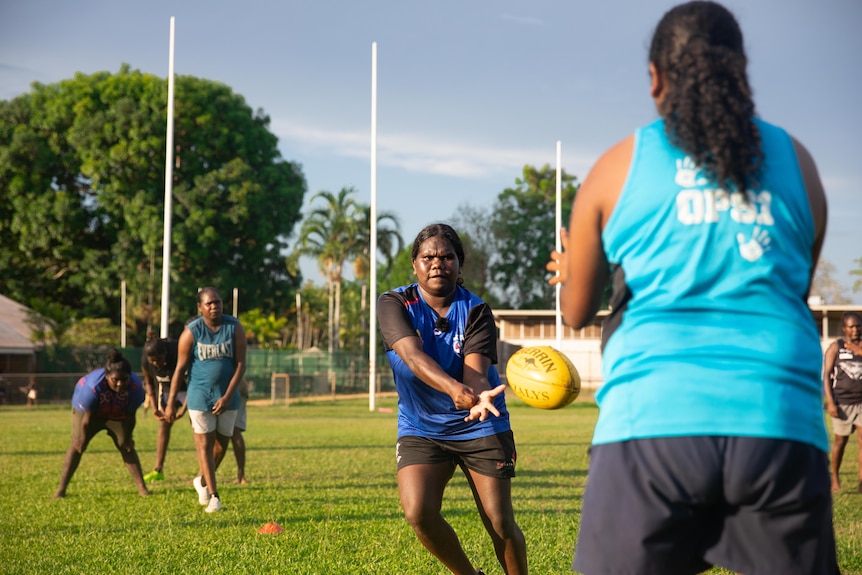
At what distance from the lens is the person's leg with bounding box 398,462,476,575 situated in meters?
5.31

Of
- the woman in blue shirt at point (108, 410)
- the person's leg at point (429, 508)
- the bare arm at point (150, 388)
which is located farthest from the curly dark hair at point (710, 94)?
the bare arm at point (150, 388)

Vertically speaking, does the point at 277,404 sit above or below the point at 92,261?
below

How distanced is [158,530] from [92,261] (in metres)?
45.0

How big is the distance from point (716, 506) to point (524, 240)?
212 feet

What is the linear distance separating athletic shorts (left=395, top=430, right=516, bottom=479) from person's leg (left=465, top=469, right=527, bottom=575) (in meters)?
0.06

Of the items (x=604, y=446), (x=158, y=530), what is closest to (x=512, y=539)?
(x=604, y=446)

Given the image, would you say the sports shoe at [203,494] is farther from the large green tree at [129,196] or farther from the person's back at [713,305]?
the large green tree at [129,196]

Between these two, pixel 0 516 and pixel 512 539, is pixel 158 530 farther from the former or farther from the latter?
pixel 512 539

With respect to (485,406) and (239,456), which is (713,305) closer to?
(485,406)

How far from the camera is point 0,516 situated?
9.65 metres

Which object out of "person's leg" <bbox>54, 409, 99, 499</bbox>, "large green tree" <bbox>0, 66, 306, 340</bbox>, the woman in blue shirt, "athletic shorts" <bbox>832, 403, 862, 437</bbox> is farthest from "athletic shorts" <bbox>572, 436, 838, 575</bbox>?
"large green tree" <bbox>0, 66, 306, 340</bbox>

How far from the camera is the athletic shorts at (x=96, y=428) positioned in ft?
36.2

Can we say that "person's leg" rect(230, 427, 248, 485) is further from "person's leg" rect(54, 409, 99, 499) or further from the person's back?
the person's back

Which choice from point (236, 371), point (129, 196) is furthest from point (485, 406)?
point (129, 196)
